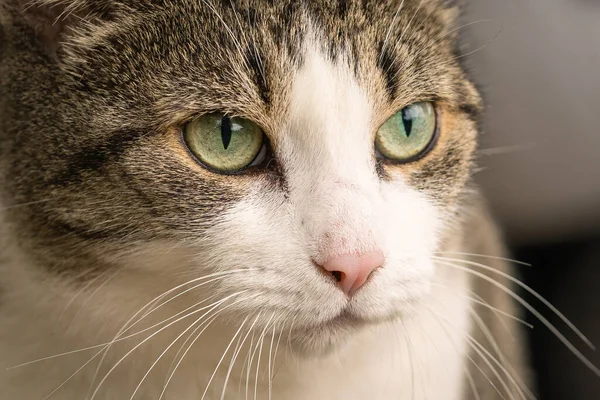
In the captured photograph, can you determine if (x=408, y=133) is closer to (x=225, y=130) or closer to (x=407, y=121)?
(x=407, y=121)

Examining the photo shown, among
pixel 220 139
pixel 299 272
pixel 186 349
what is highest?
pixel 220 139

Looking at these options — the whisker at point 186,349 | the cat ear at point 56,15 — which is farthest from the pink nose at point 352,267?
the cat ear at point 56,15

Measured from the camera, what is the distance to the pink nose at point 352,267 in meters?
0.57

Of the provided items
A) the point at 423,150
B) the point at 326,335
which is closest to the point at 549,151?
the point at 423,150

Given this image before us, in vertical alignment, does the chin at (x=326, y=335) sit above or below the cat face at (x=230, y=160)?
below

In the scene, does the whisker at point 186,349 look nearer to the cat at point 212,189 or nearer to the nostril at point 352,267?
the cat at point 212,189

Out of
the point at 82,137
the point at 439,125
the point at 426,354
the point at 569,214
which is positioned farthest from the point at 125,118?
the point at 569,214

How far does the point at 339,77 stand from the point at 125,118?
22 centimetres

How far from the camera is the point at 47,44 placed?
2.22 feet

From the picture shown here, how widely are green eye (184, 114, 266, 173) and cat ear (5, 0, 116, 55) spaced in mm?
165

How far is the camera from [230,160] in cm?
62

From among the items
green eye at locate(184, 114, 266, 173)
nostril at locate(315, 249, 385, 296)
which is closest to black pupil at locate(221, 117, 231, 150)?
green eye at locate(184, 114, 266, 173)

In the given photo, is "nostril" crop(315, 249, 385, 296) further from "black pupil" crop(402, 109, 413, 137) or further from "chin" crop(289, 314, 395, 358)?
"black pupil" crop(402, 109, 413, 137)

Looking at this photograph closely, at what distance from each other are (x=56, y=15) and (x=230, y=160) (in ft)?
0.83
